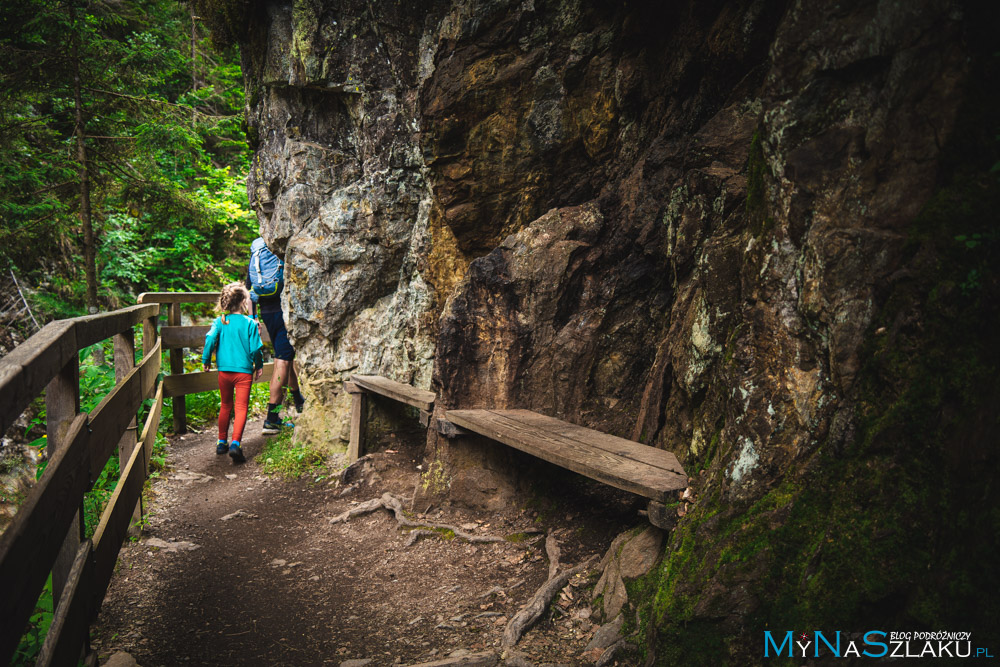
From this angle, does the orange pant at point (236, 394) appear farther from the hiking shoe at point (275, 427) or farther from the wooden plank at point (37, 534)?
the wooden plank at point (37, 534)

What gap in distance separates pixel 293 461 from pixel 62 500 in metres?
4.93

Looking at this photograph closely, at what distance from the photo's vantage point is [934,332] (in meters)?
2.04

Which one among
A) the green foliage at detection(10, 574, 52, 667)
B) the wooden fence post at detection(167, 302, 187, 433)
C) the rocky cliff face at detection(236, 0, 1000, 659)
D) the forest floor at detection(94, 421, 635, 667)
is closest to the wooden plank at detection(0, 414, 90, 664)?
the green foliage at detection(10, 574, 52, 667)

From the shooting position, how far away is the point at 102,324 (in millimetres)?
3113

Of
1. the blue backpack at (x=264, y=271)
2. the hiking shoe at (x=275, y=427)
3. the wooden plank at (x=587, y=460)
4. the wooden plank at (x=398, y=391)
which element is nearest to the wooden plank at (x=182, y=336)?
the blue backpack at (x=264, y=271)

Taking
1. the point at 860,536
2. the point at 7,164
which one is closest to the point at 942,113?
the point at 860,536

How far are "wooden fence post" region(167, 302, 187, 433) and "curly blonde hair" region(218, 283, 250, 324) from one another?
1.93 meters

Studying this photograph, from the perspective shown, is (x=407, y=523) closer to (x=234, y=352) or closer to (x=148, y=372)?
(x=148, y=372)

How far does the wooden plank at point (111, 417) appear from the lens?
2.80 m

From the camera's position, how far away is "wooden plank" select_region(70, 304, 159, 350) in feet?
8.61

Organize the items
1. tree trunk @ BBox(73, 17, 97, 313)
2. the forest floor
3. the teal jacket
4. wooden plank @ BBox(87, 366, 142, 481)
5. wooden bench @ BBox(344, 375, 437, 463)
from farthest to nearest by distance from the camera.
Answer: tree trunk @ BBox(73, 17, 97, 313)
the teal jacket
wooden bench @ BBox(344, 375, 437, 463)
the forest floor
wooden plank @ BBox(87, 366, 142, 481)

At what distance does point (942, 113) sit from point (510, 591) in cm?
343

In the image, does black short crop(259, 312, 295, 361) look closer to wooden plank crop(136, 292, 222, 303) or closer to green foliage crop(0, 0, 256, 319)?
wooden plank crop(136, 292, 222, 303)

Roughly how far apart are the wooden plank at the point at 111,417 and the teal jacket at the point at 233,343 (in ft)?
8.74
